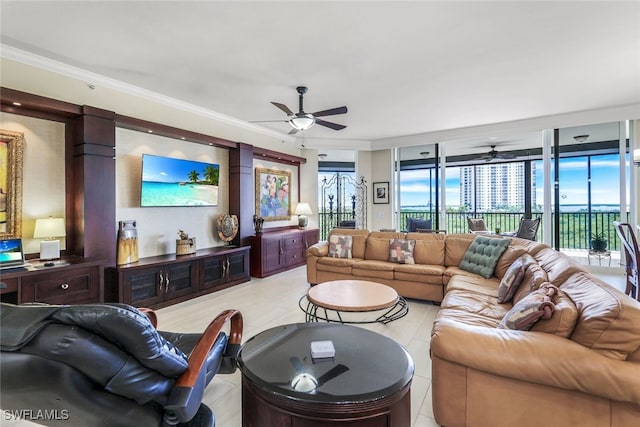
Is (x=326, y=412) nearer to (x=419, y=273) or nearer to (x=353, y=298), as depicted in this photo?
(x=353, y=298)

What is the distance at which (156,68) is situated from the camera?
3227mm

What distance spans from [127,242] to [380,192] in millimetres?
5449

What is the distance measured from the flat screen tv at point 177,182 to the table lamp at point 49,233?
995 millimetres

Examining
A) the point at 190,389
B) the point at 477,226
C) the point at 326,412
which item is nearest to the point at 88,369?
the point at 190,389

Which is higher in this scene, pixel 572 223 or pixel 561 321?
pixel 572 223

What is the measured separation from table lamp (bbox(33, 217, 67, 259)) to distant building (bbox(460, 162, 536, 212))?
26.6 ft

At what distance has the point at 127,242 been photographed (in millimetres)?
3527

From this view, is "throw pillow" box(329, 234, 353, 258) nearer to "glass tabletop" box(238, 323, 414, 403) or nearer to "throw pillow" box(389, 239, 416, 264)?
"throw pillow" box(389, 239, 416, 264)

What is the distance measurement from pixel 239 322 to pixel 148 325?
93cm

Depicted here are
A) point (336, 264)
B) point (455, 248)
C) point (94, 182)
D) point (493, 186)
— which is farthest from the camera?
point (493, 186)

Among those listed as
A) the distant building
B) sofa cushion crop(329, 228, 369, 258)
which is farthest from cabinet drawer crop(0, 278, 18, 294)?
the distant building

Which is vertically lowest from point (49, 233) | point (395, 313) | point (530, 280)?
point (395, 313)

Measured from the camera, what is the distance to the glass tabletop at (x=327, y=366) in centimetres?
127

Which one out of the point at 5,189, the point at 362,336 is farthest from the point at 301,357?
the point at 5,189
